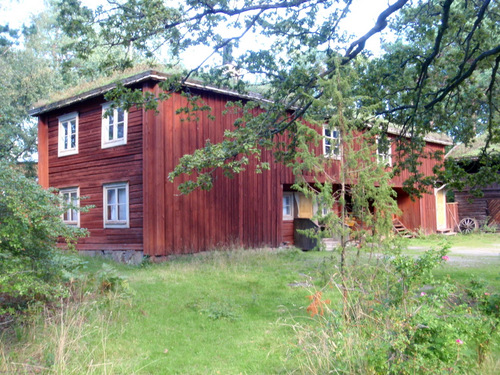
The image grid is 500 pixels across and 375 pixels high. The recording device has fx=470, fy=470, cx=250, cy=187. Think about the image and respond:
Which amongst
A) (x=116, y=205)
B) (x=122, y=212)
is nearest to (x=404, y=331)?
(x=122, y=212)

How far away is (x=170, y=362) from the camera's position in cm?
533

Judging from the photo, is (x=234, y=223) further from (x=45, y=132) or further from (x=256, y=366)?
(x=256, y=366)

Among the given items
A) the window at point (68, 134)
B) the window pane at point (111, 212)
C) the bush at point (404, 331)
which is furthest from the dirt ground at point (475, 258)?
the window at point (68, 134)

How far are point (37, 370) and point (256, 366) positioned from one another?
2266mm

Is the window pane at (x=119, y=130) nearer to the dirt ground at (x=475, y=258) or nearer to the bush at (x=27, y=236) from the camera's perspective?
the bush at (x=27, y=236)

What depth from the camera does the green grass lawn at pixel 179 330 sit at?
16.5ft

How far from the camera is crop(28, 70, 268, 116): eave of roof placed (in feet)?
44.1

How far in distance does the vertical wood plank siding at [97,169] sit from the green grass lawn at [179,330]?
13.2ft

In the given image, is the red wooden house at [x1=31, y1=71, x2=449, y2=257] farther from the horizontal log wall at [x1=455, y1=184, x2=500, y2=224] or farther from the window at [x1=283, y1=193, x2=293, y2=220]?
the horizontal log wall at [x1=455, y1=184, x2=500, y2=224]

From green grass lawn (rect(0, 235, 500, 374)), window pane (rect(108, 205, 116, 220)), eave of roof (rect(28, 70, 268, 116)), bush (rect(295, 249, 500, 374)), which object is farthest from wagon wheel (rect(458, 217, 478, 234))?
bush (rect(295, 249, 500, 374))

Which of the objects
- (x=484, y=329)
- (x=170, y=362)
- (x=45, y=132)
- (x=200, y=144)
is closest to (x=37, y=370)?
(x=170, y=362)

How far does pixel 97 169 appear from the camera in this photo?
51.5 ft

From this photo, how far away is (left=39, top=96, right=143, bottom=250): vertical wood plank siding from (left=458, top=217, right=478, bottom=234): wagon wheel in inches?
782

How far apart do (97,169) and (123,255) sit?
3223mm
